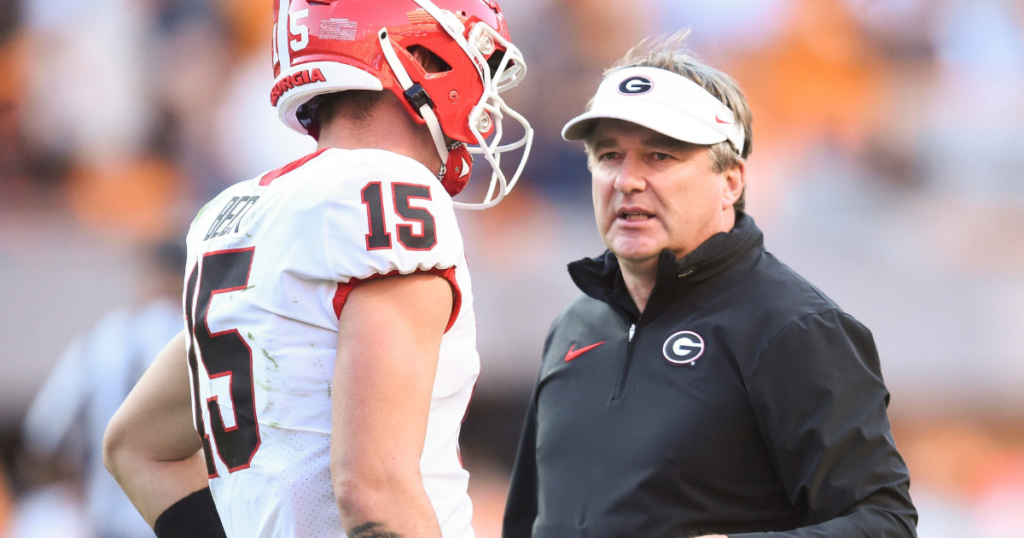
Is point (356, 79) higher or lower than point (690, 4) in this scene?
lower

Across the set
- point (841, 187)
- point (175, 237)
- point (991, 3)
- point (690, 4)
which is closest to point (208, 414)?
point (175, 237)

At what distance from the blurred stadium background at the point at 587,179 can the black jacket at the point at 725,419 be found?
125 inches

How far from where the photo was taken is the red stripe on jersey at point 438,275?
157 cm

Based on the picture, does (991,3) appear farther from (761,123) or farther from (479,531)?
(479,531)

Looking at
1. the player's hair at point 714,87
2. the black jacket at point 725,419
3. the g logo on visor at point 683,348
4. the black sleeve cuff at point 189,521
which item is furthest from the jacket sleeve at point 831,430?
the black sleeve cuff at point 189,521

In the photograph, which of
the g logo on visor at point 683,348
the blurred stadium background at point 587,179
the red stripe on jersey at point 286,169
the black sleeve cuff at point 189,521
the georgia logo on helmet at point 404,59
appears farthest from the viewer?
the blurred stadium background at point 587,179

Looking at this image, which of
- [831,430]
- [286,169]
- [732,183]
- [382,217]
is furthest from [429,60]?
[831,430]

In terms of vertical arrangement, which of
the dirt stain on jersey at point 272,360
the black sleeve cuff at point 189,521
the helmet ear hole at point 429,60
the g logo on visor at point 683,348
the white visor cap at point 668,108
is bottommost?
the black sleeve cuff at point 189,521

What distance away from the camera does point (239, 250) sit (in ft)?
5.64

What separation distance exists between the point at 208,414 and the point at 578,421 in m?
0.94

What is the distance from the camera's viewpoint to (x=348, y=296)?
Result: 1577 millimetres

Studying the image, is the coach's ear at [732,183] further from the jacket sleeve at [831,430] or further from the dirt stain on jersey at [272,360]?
the dirt stain on jersey at [272,360]

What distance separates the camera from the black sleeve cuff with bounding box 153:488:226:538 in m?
2.11

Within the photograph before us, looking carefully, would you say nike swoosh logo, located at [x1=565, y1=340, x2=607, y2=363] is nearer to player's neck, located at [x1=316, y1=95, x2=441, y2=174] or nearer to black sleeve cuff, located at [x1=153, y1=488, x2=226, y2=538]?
player's neck, located at [x1=316, y1=95, x2=441, y2=174]
